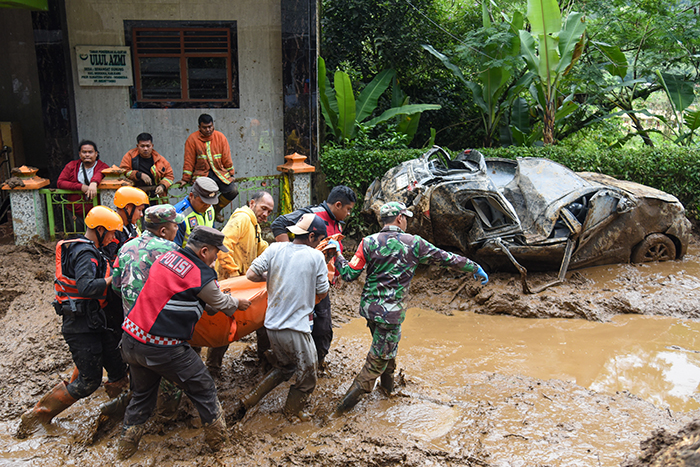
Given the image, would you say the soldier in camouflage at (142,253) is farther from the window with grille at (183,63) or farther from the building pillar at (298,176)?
the window with grille at (183,63)

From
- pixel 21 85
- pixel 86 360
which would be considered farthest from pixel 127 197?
pixel 21 85

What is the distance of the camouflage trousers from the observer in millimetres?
4312

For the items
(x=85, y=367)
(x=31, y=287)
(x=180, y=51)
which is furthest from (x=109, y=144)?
(x=85, y=367)

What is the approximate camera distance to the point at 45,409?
4098 millimetres

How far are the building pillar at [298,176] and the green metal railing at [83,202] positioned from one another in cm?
11

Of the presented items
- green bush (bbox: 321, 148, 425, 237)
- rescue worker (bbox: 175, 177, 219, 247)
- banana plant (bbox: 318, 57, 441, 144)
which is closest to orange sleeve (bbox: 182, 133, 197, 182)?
green bush (bbox: 321, 148, 425, 237)

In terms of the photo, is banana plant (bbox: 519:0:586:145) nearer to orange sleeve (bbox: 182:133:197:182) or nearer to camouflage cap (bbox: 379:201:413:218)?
orange sleeve (bbox: 182:133:197:182)

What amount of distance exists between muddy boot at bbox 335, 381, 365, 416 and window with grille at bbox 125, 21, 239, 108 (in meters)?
6.61

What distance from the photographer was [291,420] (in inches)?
167

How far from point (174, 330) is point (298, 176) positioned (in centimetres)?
557

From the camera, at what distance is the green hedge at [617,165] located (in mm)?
9125

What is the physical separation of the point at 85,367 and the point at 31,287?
11.1 ft

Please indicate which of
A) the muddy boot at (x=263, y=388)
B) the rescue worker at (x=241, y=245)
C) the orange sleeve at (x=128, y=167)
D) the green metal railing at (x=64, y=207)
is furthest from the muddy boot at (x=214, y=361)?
the green metal railing at (x=64, y=207)

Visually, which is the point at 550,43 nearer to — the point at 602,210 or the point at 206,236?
the point at 602,210
